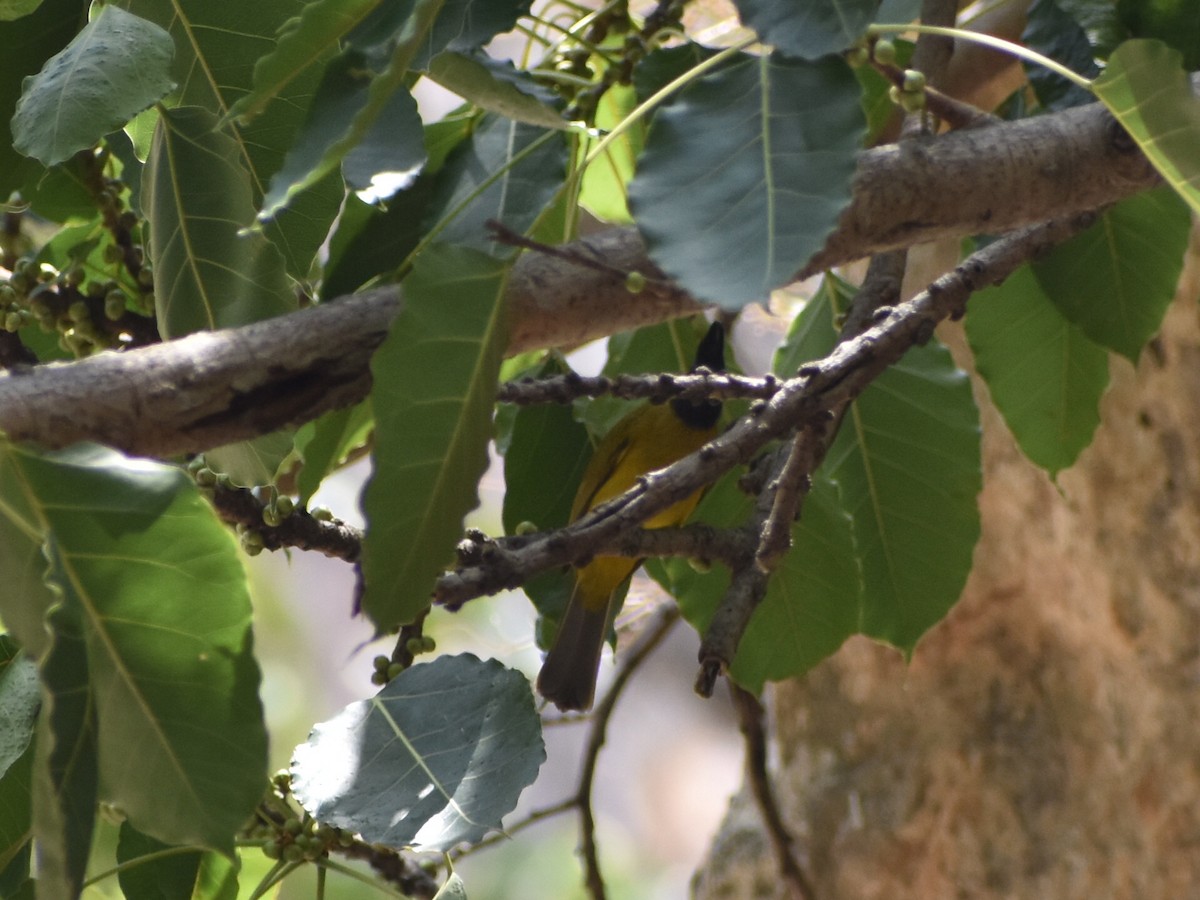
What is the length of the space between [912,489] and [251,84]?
71cm

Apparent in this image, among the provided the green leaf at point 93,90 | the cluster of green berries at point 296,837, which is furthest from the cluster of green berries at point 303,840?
the green leaf at point 93,90

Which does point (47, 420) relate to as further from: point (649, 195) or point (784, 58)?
point (784, 58)

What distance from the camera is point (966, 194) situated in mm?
881

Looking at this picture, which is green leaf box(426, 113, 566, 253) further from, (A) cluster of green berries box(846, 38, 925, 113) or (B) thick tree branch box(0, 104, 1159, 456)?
(A) cluster of green berries box(846, 38, 925, 113)

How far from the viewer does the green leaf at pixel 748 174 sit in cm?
66

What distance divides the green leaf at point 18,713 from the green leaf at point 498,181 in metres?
0.44

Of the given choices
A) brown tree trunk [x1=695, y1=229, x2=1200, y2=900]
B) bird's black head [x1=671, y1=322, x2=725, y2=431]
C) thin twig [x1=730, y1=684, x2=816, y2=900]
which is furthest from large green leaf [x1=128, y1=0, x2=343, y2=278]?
brown tree trunk [x1=695, y1=229, x2=1200, y2=900]

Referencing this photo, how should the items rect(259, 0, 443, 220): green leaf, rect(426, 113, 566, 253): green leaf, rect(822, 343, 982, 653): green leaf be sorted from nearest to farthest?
rect(259, 0, 443, 220): green leaf → rect(426, 113, 566, 253): green leaf → rect(822, 343, 982, 653): green leaf

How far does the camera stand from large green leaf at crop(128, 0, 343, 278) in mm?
948

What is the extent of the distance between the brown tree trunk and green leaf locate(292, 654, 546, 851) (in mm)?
1120

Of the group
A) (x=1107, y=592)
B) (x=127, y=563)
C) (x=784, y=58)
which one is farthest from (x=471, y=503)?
(x=1107, y=592)

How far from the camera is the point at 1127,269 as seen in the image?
3.91ft

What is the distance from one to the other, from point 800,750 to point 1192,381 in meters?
0.83

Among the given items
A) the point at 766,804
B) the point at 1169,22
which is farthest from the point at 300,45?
the point at 766,804
